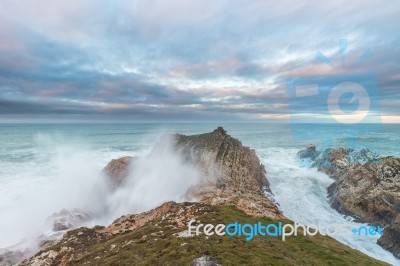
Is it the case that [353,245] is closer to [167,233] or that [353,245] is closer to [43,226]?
[167,233]

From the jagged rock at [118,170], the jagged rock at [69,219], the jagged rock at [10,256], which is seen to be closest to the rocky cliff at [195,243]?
the jagged rock at [10,256]

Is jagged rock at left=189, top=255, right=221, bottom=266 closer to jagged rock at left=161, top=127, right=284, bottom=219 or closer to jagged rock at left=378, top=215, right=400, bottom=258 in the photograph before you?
jagged rock at left=161, top=127, right=284, bottom=219

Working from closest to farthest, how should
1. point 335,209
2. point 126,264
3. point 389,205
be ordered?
point 126,264 → point 389,205 → point 335,209

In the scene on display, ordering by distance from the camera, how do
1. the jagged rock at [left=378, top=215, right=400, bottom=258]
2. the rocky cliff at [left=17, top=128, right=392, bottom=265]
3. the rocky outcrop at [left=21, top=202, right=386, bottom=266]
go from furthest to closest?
Result: the jagged rock at [left=378, top=215, right=400, bottom=258] → the rocky cliff at [left=17, top=128, right=392, bottom=265] → the rocky outcrop at [left=21, top=202, right=386, bottom=266]

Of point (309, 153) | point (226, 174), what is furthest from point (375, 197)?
point (309, 153)

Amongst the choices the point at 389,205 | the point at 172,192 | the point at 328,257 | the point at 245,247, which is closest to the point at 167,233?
the point at 245,247

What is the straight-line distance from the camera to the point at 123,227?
89.9ft

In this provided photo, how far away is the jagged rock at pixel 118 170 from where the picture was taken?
51219 millimetres

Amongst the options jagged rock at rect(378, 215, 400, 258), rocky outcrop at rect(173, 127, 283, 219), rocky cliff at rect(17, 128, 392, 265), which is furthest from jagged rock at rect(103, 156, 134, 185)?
jagged rock at rect(378, 215, 400, 258)

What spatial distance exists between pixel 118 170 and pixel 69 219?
17.4m

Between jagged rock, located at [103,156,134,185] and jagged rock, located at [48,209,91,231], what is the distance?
1158 centimetres

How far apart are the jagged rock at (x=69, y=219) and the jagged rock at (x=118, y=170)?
11.6 metres

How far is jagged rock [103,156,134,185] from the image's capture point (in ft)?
168

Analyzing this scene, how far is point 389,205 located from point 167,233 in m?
29.1
